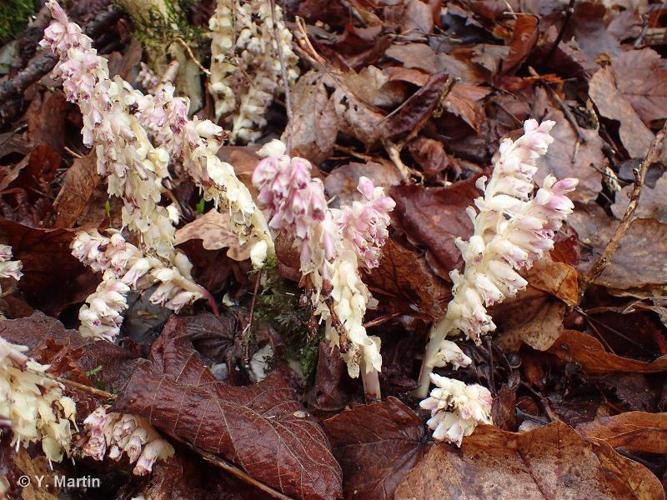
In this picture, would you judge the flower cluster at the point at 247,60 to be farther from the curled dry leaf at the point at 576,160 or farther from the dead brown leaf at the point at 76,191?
the curled dry leaf at the point at 576,160

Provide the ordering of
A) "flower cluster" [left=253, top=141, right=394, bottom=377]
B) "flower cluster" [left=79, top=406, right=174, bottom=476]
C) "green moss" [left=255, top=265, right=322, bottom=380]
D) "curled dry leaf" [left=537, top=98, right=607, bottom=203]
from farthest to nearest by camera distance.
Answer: "curled dry leaf" [left=537, top=98, right=607, bottom=203] < "green moss" [left=255, top=265, right=322, bottom=380] < "flower cluster" [left=79, top=406, right=174, bottom=476] < "flower cluster" [left=253, top=141, right=394, bottom=377]

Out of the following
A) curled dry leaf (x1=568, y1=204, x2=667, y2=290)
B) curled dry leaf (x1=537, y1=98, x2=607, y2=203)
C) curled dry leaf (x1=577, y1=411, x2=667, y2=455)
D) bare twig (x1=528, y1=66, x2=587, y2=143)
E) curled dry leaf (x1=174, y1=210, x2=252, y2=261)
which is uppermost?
curled dry leaf (x1=174, y1=210, x2=252, y2=261)

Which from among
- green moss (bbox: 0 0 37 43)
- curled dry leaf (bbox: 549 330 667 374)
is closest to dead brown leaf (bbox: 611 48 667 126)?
curled dry leaf (bbox: 549 330 667 374)

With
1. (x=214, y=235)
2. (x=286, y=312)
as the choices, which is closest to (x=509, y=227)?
(x=286, y=312)

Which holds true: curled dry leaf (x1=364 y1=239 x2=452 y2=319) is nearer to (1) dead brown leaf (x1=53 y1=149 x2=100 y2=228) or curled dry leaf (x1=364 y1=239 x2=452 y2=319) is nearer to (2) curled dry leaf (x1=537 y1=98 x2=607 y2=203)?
(2) curled dry leaf (x1=537 y1=98 x2=607 y2=203)

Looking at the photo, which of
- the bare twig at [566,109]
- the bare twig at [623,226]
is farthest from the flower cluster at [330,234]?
the bare twig at [566,109]

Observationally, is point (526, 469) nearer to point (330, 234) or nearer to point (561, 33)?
point (330, 234)
